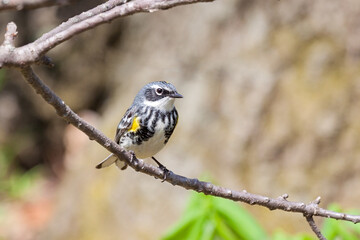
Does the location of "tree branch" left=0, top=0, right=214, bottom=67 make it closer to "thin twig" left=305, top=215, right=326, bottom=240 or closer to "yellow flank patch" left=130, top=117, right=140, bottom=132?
"thin twig" left=305, top=215, right=326, bottom=240

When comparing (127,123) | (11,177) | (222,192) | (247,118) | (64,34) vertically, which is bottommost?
(64,34)

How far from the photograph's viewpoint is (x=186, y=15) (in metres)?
6.07

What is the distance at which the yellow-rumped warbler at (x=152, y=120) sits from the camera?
2854mm

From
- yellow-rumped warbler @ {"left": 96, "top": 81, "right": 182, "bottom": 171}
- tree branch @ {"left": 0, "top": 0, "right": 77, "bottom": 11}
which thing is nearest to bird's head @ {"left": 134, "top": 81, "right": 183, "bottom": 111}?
yellow-rumped warbler @ {"left": 96, "top": 81, "right": 182, "bottom": 171}

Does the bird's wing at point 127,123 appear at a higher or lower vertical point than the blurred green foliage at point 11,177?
lower

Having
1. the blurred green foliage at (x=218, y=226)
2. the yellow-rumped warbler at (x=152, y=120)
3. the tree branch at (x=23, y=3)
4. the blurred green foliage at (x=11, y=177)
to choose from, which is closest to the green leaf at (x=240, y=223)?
the blurred green foliage at (x=218, y=226)

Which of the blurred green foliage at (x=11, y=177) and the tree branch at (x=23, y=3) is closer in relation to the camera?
the tree branch at (x=23, y=3)

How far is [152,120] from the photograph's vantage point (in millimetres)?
2863

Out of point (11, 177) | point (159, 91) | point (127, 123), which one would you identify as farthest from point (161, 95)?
point (11, 177)

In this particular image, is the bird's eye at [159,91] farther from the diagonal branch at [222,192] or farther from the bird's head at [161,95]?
the diagonal branch at [222,192]

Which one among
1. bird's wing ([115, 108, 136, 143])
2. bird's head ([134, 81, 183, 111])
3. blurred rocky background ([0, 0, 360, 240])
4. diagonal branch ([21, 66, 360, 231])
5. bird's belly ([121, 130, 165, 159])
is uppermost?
blurred rocky background ([0, 0, 360, 240])

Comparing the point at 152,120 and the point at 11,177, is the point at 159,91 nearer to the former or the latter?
the point at 152,120

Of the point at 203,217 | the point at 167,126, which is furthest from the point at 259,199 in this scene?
the point at 167,126

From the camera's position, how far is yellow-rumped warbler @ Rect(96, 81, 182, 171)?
285 centimetres
